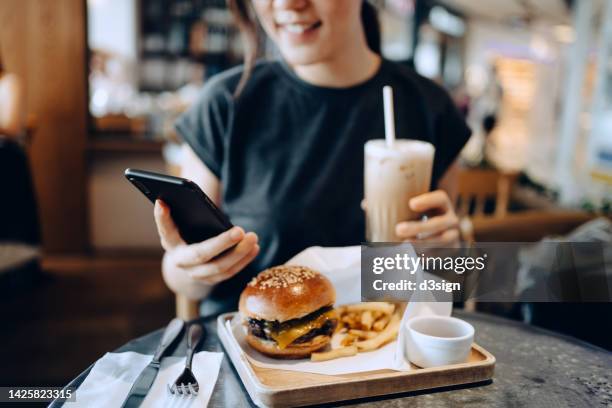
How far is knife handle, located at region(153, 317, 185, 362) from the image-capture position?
1.04 m

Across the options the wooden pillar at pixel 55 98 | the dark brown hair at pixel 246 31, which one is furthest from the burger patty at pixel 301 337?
the wooden pillar at pixel 55 98

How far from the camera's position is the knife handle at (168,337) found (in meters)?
1.04

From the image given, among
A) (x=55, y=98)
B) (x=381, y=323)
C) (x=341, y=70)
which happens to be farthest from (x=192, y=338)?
(x=55, y=98)

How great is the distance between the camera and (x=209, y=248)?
3.49 feet

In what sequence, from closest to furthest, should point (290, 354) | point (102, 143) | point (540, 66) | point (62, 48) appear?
point (290, 354) < point (62, 48) < point (102, 143) < point (540, 66)

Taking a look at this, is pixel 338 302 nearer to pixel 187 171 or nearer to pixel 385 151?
pixel 385 151

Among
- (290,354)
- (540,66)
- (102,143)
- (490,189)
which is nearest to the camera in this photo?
(290,354)

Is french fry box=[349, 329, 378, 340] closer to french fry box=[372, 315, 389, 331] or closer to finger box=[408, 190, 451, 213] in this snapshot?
french fry box=[372, 315, 389, 331]

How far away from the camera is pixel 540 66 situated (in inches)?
635

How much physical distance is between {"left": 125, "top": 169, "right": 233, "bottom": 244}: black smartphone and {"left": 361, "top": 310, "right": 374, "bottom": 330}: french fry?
35 cm

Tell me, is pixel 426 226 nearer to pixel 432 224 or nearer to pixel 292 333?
pixel 432 224

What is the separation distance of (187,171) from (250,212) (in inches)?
8.8

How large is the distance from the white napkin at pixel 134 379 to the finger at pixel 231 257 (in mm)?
161

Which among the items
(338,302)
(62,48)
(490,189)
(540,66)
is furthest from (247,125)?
(540,66)
